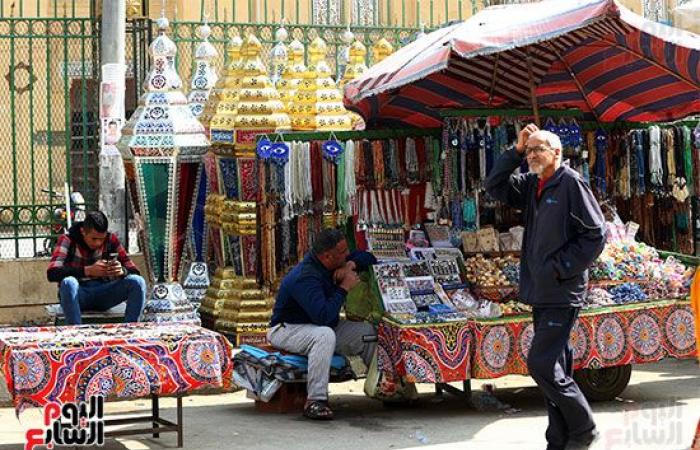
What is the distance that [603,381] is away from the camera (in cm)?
955

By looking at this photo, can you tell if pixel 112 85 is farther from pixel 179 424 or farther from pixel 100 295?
pixel 179 424

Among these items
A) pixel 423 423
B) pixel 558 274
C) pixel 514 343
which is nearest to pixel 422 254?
pixel 514 343

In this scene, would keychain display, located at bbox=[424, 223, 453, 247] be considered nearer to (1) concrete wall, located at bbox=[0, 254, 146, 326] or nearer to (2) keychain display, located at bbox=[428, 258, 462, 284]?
(2) keychain display, located at bbox=[428, 258, 462, 284]

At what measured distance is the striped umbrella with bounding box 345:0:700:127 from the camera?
9047mm

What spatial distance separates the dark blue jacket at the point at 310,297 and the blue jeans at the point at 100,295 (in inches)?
44.4

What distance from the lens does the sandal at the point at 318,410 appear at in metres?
8.97

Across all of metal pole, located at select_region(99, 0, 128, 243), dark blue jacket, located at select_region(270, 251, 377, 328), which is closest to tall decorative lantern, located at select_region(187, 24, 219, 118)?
metal pole, located at select_region(99, 0, 128, 243)

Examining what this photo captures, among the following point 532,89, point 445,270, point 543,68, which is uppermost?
point 543,68

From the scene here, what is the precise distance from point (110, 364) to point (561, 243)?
2.43 metres

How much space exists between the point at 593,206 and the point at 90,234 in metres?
3.71

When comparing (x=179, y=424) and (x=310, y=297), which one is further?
(x=310, y=297)

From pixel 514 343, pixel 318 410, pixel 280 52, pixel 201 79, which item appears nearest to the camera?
pixel 318 410

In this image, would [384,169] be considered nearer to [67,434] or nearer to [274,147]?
[274,147]

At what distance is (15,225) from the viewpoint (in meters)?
12.4
